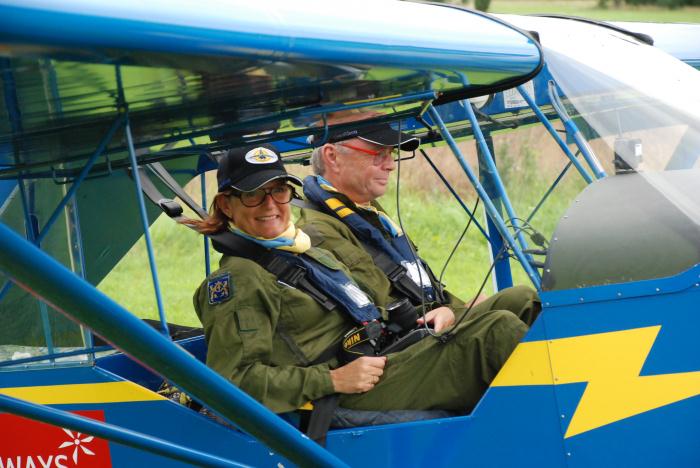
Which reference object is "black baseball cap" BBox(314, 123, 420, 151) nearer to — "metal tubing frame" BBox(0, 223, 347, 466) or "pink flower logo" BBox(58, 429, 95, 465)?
"pink flower logo" BBox(58, 429, 95, 465)

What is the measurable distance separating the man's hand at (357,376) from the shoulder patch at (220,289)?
18.2 inches

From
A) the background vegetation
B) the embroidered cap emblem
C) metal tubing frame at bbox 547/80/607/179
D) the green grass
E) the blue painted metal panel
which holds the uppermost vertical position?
the blue painted metal panel

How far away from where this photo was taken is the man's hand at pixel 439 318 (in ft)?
14.4

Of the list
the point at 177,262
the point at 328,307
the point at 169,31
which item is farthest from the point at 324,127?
the point at 177,262

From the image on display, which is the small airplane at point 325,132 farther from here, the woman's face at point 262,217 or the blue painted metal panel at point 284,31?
the woman's face at point 262,217

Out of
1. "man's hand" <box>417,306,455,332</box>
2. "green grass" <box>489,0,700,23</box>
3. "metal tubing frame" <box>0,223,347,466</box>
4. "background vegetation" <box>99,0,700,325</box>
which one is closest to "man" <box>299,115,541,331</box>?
"man's hand" <box>417,306,455,332</box>

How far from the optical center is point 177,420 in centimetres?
391

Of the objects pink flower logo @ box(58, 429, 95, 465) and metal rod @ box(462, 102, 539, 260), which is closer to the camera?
metal rod @ box(462, 102, 539, 260)

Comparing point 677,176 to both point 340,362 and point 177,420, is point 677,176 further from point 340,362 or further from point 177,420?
point 177,420

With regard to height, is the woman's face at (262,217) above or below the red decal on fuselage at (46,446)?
above

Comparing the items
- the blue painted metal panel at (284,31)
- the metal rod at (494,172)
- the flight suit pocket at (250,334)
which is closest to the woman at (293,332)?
the flight suit pocket at (250,334)

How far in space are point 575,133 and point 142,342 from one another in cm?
175

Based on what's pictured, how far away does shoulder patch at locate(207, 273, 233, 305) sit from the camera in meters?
3.79

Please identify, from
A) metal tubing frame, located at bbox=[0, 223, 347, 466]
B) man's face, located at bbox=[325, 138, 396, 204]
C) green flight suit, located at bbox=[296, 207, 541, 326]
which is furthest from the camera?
man's face, located at bbox=[325, 138, 396, 204]
